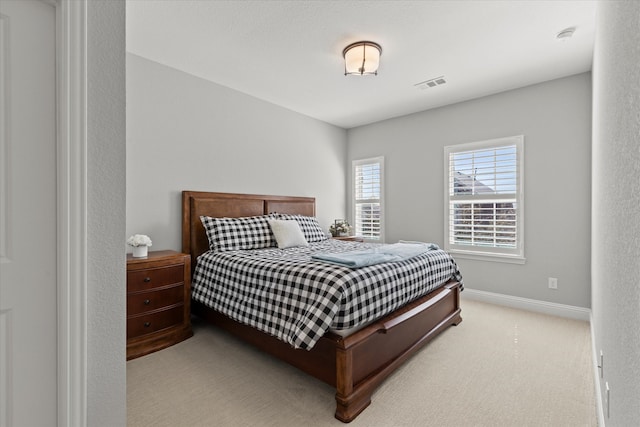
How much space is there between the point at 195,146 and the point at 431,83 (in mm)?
2792

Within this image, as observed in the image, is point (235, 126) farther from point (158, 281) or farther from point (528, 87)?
point (528, 87)

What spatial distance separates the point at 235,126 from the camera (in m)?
3.78

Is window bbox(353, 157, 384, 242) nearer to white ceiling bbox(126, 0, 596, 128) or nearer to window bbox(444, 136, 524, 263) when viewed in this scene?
window bbox(444, 136, 524, 263)

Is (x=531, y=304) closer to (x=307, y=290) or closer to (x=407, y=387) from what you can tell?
(x=407, y=387)

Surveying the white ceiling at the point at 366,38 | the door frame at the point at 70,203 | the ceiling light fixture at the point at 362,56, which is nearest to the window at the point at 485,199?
the white ceiling at the point at 366,38

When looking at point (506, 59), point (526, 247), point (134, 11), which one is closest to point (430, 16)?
point (506, 59)

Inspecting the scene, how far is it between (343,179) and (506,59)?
297cm

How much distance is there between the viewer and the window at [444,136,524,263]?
143 inches

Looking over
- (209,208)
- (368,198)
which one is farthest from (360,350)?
(368,198)

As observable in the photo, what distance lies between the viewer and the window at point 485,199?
362 centimetres

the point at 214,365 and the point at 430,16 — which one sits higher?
the point at 430,16

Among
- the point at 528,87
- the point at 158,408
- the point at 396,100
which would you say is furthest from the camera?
the point at 396,100

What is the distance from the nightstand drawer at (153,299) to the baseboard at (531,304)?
3494 millimetres

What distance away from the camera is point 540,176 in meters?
3.46
